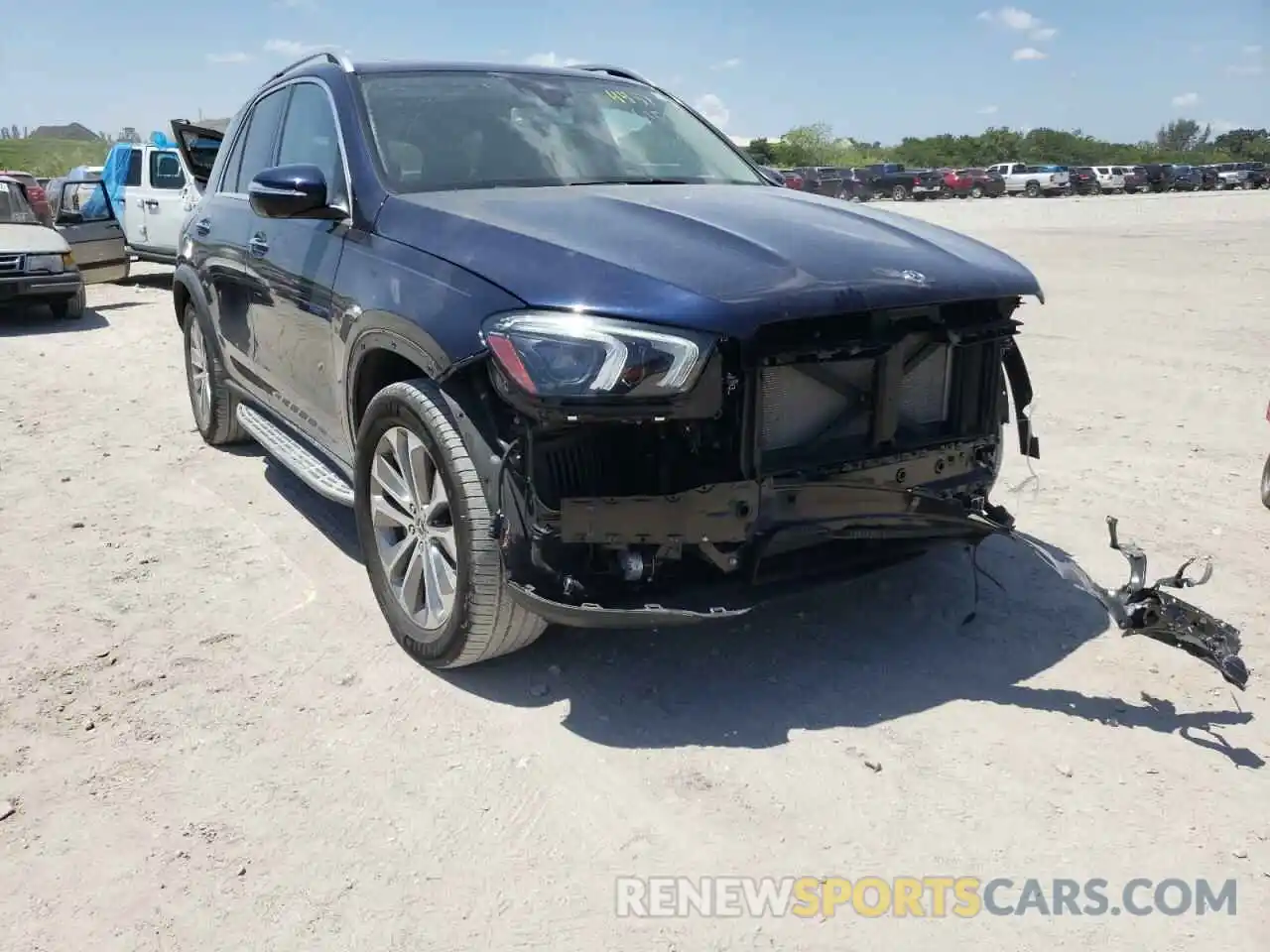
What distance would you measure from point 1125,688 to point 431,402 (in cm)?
225

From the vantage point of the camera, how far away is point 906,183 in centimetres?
4797

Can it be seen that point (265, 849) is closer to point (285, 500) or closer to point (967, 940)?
point (967, 940)

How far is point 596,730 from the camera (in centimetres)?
305

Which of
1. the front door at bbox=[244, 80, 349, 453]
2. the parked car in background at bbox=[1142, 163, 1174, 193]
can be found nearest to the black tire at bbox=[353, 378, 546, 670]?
the front door at bbox=[244, 80, 349, 453]

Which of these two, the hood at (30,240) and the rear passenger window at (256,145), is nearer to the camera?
the rear passenger window at (256,145)

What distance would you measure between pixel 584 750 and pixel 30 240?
443 inches

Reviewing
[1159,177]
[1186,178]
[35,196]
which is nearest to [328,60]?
[35,196]

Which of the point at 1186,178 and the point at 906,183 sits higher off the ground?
the point at 1186,178

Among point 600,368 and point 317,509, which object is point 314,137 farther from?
point 600,368

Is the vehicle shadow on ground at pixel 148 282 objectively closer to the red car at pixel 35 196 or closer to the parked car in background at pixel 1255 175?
the red car at pixel 35 196

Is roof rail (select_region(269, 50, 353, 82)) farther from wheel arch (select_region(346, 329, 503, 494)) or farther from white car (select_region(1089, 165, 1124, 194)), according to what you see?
white car (select_region(1089, 165, 1124, 194))

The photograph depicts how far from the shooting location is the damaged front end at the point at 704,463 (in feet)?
8.67

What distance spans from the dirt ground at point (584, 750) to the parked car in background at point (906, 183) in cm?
4554

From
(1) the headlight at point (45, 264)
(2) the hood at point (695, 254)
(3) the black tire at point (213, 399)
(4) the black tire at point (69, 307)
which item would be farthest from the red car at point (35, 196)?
(2) the hood at point (695, 254)
